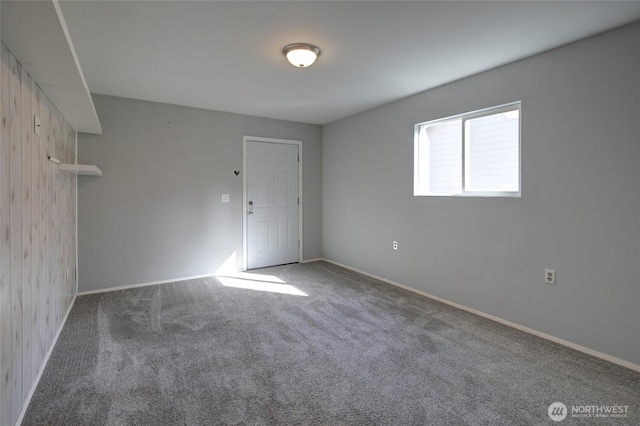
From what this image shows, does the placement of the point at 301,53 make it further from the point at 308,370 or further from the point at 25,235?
the point at 308,370

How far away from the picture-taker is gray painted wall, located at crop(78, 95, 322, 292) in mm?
3955

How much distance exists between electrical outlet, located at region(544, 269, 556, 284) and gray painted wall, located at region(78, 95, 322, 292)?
152 inches

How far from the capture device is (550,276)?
2.74 metres

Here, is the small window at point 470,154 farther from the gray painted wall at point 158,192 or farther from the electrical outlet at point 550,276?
the gray painted wall at point 158,192

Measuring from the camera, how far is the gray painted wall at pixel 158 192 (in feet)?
13.0

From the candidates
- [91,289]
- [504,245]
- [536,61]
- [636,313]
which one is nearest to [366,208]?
[504,245]

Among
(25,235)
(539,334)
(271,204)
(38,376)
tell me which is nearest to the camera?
(25,235)

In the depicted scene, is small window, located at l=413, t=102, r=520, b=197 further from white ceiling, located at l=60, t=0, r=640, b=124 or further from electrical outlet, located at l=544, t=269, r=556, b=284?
electrical outlet, located at l=544, t=269, r=556, b=284

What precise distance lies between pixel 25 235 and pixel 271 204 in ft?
Result: 11.4

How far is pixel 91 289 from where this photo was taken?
13.0ft

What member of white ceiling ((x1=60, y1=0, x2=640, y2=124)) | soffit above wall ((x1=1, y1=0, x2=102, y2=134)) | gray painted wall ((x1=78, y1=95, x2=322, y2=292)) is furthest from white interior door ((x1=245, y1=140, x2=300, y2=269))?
soffit above wall ((x1=1, y1=0, x2=102, y2=134))

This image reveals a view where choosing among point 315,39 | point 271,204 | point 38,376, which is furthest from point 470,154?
point 38,376

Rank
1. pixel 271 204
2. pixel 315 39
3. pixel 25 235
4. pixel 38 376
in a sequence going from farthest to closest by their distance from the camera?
pixel 271 204, pixel 315 39, pixel 38 376, pixel 25 235

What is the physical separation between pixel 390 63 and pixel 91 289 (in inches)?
167
